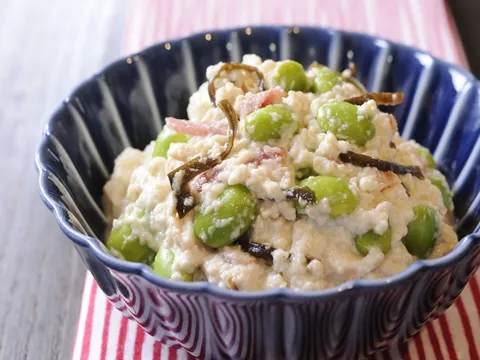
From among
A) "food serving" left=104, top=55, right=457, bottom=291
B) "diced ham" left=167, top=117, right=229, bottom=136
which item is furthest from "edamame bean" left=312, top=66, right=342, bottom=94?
"diced ham" left=167, top=117, right=229, bottom=136

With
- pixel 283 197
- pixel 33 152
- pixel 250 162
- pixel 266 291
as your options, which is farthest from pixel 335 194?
pixel 33 152

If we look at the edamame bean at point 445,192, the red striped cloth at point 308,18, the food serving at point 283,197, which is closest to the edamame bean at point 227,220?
the food serving at point 283,197

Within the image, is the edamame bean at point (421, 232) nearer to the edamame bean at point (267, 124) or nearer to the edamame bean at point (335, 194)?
the edamame bean at point (335, 194)

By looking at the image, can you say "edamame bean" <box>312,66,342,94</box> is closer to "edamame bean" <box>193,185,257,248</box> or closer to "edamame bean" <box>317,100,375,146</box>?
"edamame bean" <box>317,100,375,146</box>

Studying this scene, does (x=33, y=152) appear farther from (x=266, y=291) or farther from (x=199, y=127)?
(x=266, y=291)

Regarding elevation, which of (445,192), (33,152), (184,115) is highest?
(184,115)

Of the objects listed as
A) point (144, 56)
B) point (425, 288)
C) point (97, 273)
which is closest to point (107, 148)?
point (144, 56)
